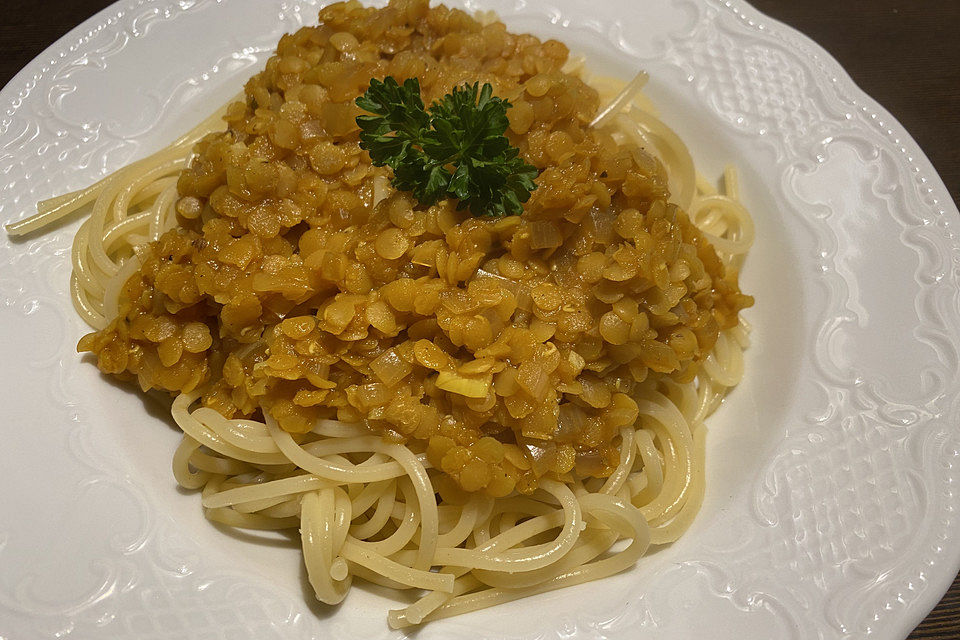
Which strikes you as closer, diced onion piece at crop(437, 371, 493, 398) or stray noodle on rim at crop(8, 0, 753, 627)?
diced onion piece at crop(437, 371, 493, 398)

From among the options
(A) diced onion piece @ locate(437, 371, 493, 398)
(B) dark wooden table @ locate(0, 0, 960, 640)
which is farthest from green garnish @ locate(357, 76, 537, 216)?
(B) dark wooden table @ locate(0, 0, 960, 640)

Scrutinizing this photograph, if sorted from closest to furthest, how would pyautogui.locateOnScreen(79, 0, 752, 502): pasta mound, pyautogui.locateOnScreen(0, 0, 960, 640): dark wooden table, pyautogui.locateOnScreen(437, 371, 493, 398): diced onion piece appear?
1. pyautogui.locateOnScreen(437, 371, 493, 398): diced onion piece
2. pyautogui.locateOnScreen(79, 0, 752, 502): pasta mound
3. pyautogui.locateOnScreen(0, 0, 960, 640): dark wooden table

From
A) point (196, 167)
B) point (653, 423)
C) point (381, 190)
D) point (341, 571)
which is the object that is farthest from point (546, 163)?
point (341, 571)

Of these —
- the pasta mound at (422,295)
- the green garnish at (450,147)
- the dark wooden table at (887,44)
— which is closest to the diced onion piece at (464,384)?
the pasta mound at (422,295)

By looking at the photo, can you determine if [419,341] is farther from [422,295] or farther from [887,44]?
[887,44]

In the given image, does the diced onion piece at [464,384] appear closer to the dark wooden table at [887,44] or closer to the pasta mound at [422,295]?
the pasta mound at [422,295]

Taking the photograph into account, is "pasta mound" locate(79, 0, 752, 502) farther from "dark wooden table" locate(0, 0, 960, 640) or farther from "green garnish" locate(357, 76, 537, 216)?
"dark wooden table" locate(0, 0, 960, 640)
